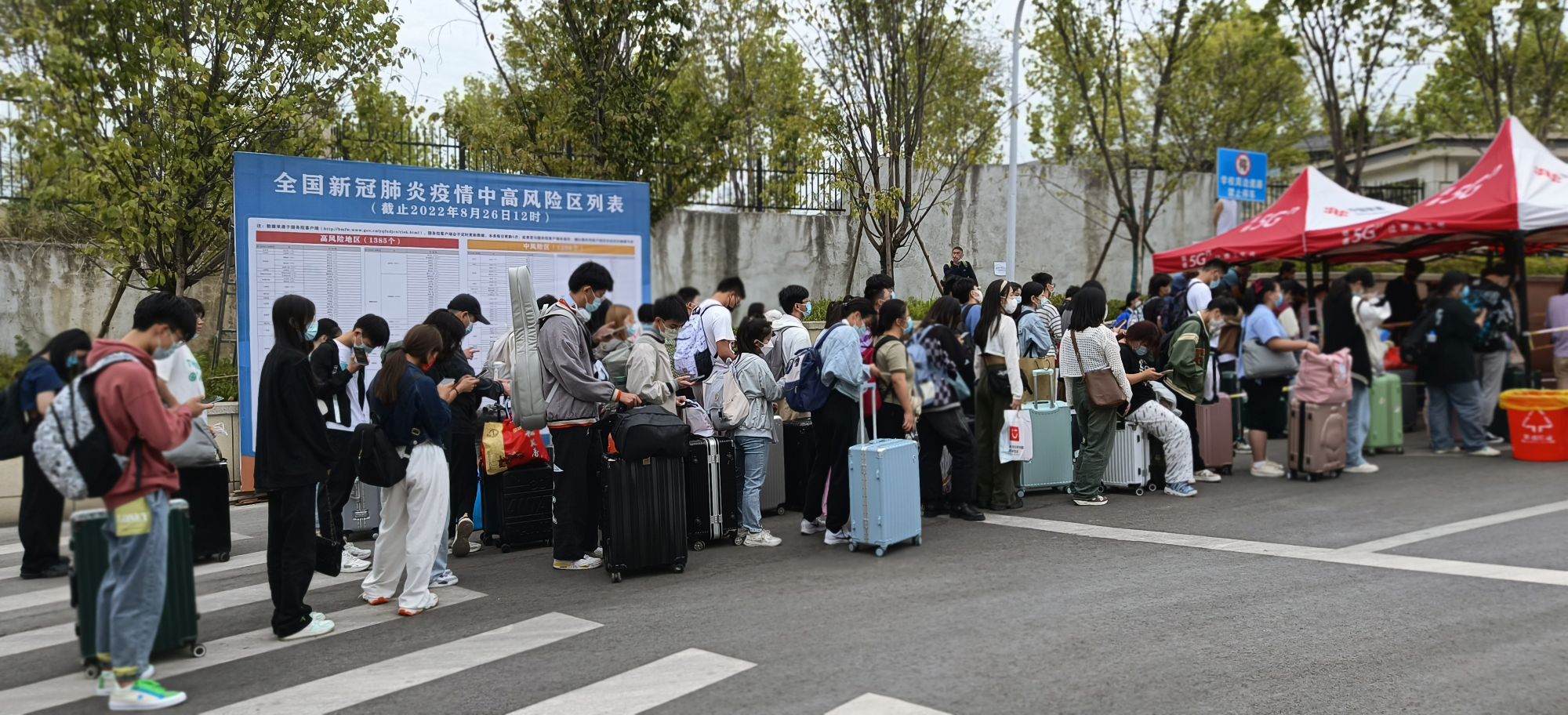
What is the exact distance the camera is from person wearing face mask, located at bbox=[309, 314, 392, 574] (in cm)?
641

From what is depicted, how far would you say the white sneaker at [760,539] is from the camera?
757 centimetres

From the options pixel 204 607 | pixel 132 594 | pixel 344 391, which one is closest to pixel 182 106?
pixel 344 391

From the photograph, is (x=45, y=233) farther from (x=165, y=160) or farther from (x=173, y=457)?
(x=173, y=457)

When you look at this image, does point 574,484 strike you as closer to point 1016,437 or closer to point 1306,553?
point 1016,437

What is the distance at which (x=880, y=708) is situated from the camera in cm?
424

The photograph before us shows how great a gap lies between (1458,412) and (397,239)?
35.3ft

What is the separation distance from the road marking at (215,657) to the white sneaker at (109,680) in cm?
7

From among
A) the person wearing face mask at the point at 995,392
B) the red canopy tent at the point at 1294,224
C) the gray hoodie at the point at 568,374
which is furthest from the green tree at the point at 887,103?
the gray hoodie at the point at 568,374

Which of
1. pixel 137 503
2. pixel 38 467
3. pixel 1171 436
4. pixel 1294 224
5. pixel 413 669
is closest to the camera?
pixel 137 503

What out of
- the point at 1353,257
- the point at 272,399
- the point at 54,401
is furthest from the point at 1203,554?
the point at 1353,257

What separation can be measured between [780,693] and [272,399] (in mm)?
2825

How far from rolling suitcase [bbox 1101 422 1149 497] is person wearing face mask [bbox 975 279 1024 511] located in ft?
3.36

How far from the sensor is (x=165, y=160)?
1030 cm

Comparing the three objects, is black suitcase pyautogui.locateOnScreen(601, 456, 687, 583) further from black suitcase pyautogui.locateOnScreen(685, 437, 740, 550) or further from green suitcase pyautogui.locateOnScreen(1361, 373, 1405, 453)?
green suitcase pyautogui.locateOnScreen(1361, 373, 1405, 453)
